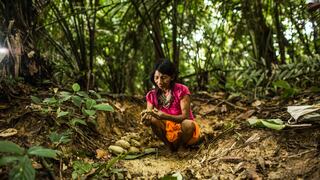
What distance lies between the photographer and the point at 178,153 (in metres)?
2.62

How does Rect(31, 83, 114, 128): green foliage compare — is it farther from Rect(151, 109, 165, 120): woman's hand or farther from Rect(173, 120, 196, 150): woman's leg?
Rect(173, 120, 196, 150): woman's leg

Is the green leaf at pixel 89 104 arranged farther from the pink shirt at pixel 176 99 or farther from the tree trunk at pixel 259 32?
the tree trunk at pixel 259 32

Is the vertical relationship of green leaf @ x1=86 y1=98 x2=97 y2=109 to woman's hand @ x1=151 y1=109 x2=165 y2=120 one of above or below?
above

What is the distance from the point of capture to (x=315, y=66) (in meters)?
3.52

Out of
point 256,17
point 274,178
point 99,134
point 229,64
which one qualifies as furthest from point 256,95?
point 274,178

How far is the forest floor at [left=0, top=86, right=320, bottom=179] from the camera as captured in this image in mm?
1868

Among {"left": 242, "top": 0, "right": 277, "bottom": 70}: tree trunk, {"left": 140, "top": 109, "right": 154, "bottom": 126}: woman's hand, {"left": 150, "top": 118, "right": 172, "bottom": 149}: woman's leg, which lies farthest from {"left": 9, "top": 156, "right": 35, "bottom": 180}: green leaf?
{"left": 242, "top": 0, "right": 277, "bottom": 70}: tree trunk

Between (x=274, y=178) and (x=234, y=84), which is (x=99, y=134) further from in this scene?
(x=234, y=84)

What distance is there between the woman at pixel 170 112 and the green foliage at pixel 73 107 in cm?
38

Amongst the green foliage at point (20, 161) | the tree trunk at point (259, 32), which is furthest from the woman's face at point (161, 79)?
the tree trunk at point (259, 32)

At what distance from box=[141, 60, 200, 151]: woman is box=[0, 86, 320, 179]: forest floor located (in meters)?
0.11

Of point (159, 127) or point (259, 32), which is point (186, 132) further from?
point (259, 32)

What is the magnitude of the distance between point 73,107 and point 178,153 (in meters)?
0.88

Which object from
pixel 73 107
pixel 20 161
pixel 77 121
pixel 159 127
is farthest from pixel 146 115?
pixel 20 161
